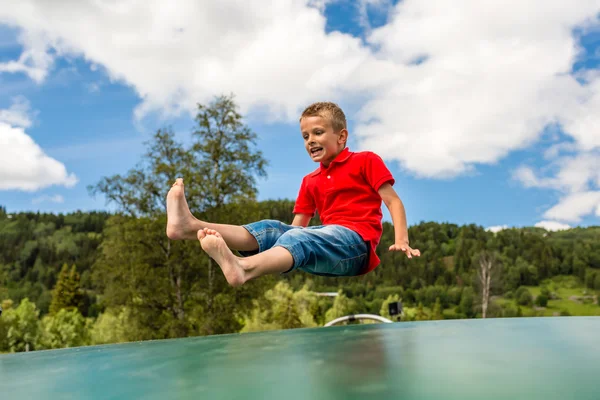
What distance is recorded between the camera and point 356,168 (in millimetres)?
2807

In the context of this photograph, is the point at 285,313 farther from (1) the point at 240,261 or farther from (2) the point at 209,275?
(1) the point at 240,261

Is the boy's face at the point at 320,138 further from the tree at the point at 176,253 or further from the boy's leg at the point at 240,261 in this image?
the tree at the point at 176,253

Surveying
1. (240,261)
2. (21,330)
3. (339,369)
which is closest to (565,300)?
(21,330)

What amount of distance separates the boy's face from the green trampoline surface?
1022mm

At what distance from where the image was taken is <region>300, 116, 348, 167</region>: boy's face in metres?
2.76

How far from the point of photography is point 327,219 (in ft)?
9.38

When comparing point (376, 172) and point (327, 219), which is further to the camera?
point (327, 219)

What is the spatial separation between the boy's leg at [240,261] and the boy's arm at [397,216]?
1.98 feet

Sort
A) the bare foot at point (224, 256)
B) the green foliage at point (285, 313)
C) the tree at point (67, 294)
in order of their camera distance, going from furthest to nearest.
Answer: the tree at point (67, 294), the green foliage at point (285, 313), the bare foot at point (224, 256)

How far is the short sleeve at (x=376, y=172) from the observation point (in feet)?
8.96

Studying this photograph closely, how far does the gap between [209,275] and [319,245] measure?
11942mm

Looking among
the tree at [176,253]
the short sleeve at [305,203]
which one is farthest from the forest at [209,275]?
the short sleeve at [305,203]

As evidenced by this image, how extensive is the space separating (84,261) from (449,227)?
64627mm

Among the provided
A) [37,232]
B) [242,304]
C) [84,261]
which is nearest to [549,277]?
[84,261]
